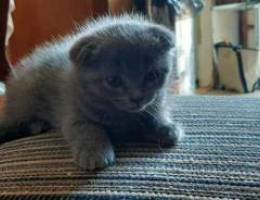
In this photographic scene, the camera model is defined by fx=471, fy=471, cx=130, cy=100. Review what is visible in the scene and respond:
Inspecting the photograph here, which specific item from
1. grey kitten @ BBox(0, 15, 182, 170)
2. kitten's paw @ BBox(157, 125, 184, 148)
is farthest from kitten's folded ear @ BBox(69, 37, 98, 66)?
kitten's paw @ BBox(157, 125, 184, 148)

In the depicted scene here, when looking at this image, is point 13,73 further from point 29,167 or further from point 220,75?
point 220,75

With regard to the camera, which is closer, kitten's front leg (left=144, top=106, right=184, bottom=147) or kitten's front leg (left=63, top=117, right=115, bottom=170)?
kitten's front leg (left=63, top=117, right=115, bottom=170)

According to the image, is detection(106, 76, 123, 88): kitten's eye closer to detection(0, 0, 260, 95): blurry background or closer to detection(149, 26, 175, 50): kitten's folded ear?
detection(149, 26, 175, 50): kitten's folded ear

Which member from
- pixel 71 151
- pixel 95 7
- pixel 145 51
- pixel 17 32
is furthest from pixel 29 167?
pixel 17 32

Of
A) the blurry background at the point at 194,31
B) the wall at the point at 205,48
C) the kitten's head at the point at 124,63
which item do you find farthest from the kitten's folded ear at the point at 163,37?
the wall at the point at 205,48

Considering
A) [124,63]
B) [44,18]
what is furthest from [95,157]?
[44,18]

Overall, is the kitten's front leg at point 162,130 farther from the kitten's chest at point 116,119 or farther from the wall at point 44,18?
the wall at point 44,18
